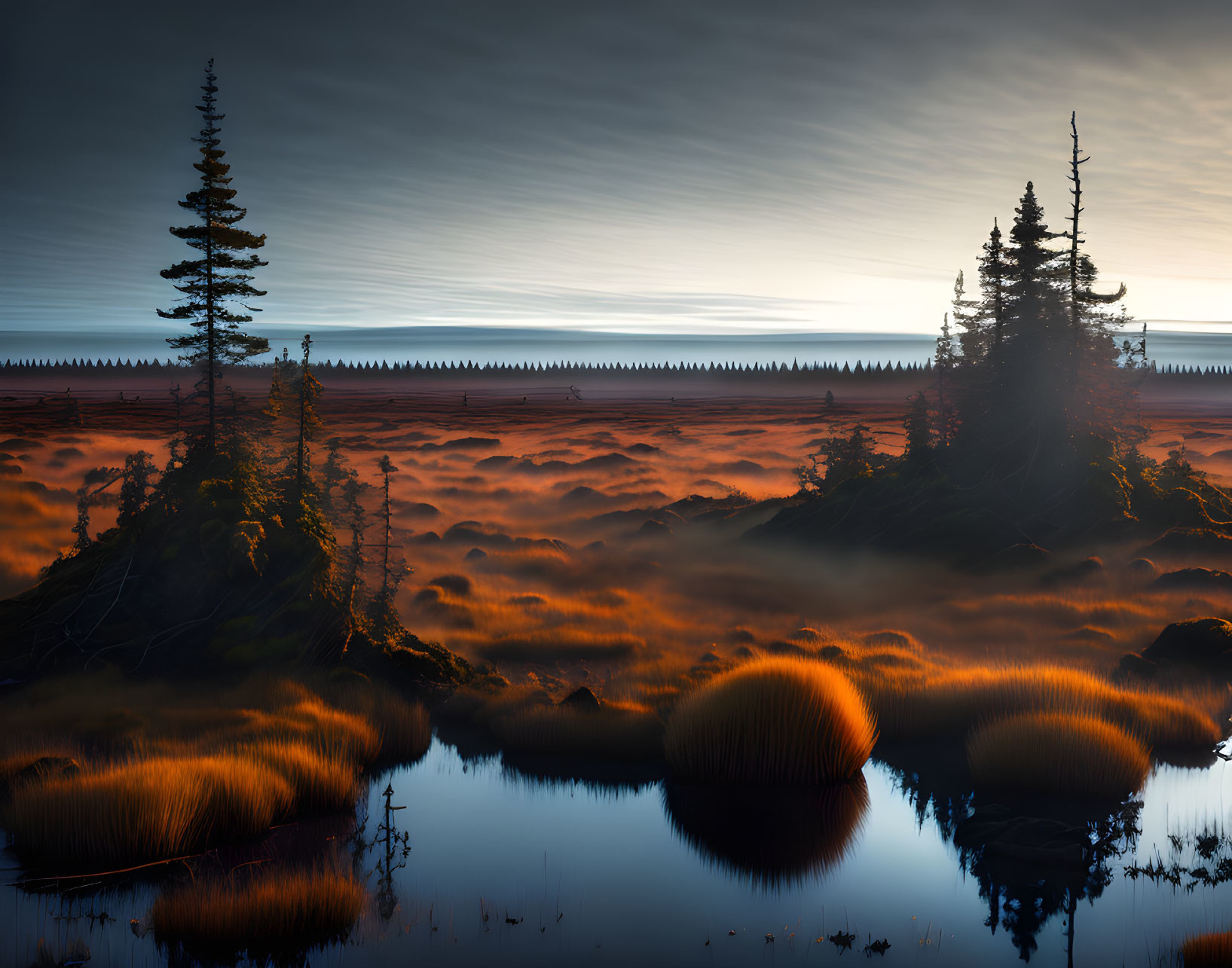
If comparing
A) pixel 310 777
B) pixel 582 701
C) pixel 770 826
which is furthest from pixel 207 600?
pixel 770 826

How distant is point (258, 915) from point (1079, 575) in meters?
24.0

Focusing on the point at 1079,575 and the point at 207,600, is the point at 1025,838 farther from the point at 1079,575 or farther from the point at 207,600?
the point at 1079,575

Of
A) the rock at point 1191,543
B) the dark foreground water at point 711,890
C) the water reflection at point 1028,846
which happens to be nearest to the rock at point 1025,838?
the water reflection at point 1028,846

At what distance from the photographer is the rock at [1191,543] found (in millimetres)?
26188

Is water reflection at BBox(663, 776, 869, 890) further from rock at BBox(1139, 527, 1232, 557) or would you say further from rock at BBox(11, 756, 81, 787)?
rock at BBox(1139, 527, 1232, 557)

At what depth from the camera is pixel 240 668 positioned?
15.1 meters

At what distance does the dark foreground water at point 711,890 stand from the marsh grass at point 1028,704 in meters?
1.07

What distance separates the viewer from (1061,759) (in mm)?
12625

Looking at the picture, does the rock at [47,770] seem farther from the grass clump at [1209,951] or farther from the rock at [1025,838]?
the grass clump at [1209,951]

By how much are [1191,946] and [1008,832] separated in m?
2.75

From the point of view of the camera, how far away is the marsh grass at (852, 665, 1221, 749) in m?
14.1

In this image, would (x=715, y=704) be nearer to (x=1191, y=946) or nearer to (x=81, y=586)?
(x=1191, y=946)

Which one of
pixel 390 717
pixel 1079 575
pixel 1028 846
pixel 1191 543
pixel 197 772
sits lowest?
pixel 1028 846

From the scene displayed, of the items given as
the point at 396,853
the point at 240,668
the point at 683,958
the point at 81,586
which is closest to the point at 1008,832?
the point at 683,958
